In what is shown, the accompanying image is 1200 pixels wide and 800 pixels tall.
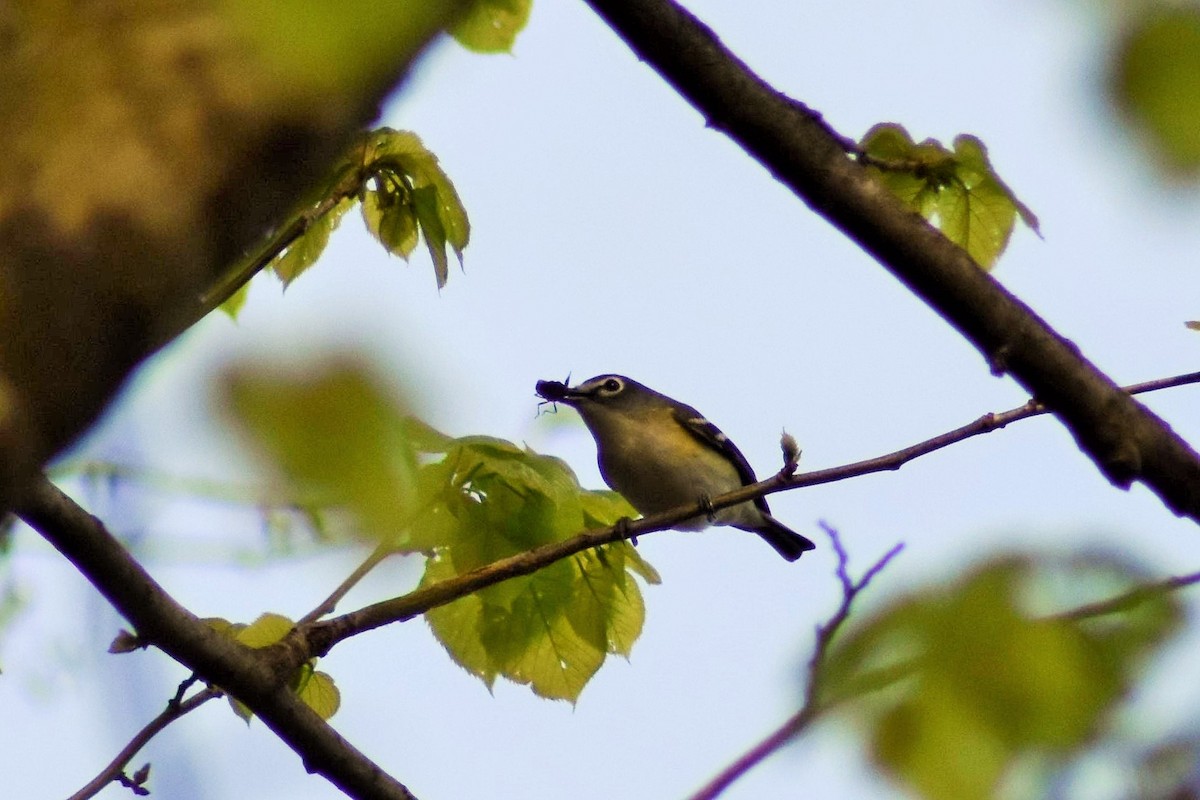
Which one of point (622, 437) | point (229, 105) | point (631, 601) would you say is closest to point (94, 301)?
point (229, 105)

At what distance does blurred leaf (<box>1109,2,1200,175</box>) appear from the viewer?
1.00m

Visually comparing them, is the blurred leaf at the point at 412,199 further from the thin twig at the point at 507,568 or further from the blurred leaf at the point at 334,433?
the blurred leaf at the point at 334,433

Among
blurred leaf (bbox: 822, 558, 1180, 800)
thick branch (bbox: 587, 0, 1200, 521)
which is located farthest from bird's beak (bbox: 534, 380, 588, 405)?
blurred leaf (bbox: 822, 558, 1180, 800)

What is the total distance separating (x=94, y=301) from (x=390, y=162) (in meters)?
2.47

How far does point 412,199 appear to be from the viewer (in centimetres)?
313

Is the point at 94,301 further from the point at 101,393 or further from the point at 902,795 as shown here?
the point at 902,795

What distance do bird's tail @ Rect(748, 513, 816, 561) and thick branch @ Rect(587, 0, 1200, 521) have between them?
4.94m

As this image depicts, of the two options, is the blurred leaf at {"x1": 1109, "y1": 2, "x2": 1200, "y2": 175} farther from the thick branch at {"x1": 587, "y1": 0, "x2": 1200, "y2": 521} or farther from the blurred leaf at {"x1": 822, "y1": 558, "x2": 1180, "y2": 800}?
the thick branch at {"x1": 587, "y1": 0, "x2": 1200, "y2": 521}

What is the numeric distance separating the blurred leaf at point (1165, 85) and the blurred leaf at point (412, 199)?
220 centimetres

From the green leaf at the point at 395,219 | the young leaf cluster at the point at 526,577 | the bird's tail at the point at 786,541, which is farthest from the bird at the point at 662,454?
the green leaf at the point at 395,219

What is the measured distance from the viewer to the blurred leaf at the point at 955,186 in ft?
Answer: 9.96

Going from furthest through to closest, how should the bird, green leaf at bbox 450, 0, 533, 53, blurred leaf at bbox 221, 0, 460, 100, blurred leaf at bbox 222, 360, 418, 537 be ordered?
the bird, green leaf at bbox 450, 0, 533, 53, blurred leaf at bbox 222, 360, 418, 537, blurred leaf at bbox 221, 0, 460, 100

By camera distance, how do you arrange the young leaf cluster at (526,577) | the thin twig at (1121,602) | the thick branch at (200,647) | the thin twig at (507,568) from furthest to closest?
the young leaf cluster at (526,577), the thin twig at (507,568), the thick branch at (200,647), the thin twig at (1121,602)

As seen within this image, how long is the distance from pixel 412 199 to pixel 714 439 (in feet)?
13.3
